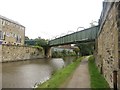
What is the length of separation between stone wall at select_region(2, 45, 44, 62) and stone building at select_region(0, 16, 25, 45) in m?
3.43

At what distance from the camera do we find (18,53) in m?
56.4

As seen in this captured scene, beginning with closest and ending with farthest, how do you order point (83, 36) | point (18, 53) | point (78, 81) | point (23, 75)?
point (78, 81)
point (23, 75)
point (83, 36)
point (18, 53)

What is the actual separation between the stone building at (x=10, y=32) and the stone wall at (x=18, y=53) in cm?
343

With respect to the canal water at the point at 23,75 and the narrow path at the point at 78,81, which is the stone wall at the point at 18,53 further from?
the narrow path at the point at 78,81

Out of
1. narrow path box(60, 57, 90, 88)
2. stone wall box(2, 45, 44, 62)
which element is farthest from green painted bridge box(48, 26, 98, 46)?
narrow path box(60, 57, 90, 88)

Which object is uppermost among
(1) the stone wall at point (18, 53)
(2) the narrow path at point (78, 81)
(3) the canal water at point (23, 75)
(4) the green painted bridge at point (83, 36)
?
(4) the green painted bridge at point (83, 36)

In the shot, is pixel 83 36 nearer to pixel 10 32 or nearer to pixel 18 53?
pixel 18 53

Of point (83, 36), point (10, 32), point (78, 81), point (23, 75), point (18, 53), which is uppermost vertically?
point (10, 32)

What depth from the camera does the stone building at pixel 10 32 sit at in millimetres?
56919

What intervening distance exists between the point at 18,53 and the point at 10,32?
9406 mm

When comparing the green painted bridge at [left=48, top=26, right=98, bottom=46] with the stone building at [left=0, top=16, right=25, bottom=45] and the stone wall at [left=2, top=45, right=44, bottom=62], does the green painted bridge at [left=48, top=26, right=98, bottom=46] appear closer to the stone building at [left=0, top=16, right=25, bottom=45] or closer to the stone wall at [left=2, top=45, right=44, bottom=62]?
the stone wall at [left=2, top=45, right=44, bottom=62]

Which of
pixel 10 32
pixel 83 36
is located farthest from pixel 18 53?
pixel 83 36

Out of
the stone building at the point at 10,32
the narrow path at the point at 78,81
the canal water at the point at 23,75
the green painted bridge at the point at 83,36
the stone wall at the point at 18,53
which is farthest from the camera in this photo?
the stone building at the point at 10,32

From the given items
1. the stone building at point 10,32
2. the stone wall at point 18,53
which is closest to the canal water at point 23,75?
the stone wall at point 18,53
